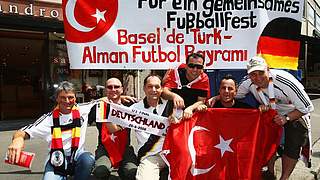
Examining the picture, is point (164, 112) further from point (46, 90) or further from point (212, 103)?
Answer: point (46, 90)

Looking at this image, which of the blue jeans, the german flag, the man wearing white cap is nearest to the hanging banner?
the german flag

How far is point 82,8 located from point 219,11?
1643mm

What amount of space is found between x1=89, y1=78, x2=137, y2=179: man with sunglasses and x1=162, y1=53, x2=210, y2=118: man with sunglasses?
585 mm

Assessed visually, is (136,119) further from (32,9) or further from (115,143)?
(32,9)

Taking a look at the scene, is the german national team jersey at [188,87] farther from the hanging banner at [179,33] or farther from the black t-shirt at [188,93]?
the hanging banner at [179,33]

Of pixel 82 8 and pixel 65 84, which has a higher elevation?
pixel 82 8

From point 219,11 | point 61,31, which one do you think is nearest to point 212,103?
point 219,11

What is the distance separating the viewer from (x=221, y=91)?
4312 millimetres

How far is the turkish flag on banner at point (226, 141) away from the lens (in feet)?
13.7

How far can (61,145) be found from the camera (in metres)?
4.08

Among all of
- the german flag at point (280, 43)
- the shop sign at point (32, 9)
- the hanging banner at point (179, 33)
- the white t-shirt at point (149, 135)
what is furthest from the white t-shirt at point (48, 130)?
the shop sign at point (32, 9)

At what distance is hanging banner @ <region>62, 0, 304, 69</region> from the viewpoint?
4.75 metres

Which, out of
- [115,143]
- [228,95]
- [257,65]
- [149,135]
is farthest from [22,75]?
[257,65]

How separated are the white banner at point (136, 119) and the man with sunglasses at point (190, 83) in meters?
0.28
